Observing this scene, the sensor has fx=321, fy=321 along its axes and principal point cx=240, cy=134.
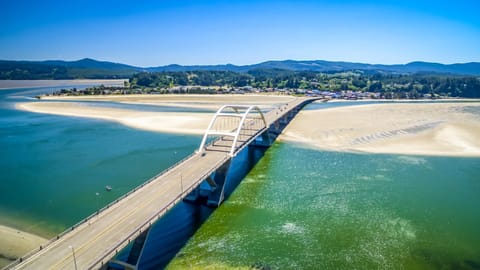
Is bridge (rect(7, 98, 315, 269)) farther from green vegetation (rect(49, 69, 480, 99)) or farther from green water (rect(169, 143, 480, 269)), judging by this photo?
green vegetation (rect(49, 69, 480, 99))

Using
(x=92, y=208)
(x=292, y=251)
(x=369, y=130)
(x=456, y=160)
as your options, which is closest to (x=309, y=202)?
(x=292, y=251)

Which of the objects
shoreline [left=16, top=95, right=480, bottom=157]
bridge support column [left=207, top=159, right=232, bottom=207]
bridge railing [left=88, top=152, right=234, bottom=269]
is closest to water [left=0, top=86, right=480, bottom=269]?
bridge support column [left=207, top=159, right=232, bottom=207]

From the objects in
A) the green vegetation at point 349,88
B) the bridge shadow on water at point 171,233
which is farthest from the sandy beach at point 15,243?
the green vegetation at point 349,88

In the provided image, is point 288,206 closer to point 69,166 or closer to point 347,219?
point 347,219

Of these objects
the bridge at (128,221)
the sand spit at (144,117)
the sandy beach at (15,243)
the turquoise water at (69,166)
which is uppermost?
the sand spit at (144,117)

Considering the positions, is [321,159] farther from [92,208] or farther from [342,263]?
[92,208]

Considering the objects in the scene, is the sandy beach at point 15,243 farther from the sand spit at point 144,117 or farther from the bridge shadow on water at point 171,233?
the sand spit at point 144,117

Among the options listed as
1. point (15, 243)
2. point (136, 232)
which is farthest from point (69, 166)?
point (136, 232)
